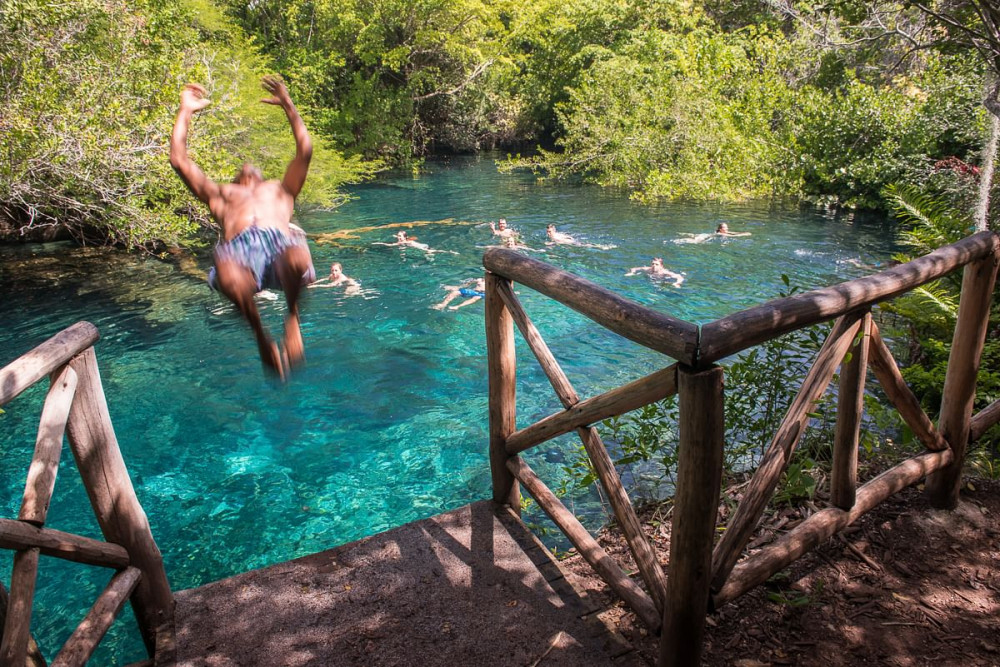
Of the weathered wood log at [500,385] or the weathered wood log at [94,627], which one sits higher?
the weathered wood log at [500,385]

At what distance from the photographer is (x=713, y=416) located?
2.27m

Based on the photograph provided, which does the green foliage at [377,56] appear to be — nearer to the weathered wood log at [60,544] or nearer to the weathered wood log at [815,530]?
the weathered wood log at [60,544]

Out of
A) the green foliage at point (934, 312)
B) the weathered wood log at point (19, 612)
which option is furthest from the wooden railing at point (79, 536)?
the green foliage at point (934, 312)

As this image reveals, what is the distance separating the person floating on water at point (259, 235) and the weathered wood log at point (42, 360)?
807 millimetres

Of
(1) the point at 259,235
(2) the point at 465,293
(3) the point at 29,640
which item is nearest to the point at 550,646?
(3) the point at 29,640

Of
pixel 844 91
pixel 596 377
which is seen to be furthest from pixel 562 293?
pixel 844 91

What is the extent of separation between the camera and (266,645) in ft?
9.96

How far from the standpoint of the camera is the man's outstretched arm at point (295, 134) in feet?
13.3

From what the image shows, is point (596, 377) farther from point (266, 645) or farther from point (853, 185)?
point (853, 185)

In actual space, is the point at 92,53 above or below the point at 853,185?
above

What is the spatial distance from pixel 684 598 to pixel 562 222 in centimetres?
1674

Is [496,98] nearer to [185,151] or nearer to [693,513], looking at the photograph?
[185,151]

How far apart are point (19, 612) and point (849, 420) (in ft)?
12.3

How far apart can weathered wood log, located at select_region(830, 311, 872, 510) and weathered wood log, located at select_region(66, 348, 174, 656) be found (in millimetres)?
3465
